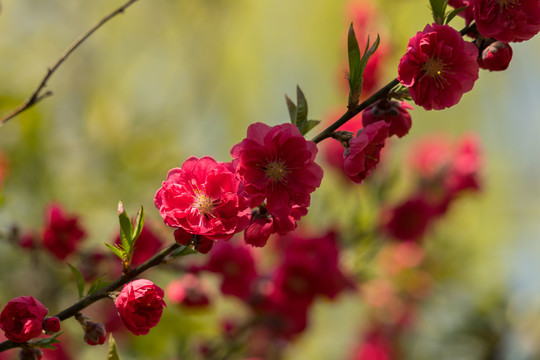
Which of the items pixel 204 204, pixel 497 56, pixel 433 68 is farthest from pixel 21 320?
pixel 497 56

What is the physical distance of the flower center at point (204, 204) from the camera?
2.81ft

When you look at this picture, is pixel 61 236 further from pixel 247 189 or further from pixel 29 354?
pixel 247 189

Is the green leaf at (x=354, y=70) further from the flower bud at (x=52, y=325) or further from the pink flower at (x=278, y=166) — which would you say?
the flower bud at (x=52, y=325)

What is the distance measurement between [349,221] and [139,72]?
190 cm

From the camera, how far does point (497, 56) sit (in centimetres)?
90

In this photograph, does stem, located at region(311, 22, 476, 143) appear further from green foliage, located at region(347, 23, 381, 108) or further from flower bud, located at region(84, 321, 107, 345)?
flower bud, located at region(84, 321, 107, 345)

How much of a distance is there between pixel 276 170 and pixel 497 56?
0.39 meters

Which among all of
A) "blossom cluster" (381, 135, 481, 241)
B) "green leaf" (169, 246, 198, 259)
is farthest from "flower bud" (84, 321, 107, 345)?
"blossom cluster" (381, 135, 481, 241)

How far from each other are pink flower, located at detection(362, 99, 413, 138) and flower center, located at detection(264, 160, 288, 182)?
0.17 m

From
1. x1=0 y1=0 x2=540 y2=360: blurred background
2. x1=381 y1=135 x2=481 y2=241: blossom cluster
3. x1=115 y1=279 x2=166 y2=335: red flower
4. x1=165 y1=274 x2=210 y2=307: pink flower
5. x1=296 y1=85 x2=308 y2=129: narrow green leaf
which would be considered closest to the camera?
Answer: x1=115 y1=279 x2=166 y2=335: red flower

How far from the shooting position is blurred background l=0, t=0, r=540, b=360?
2.47 m

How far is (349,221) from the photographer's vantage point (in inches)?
84.9

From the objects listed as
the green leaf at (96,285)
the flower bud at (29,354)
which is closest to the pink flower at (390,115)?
the green leaf at (96,285)

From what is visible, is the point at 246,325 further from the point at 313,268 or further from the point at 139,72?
the point at 139,72
